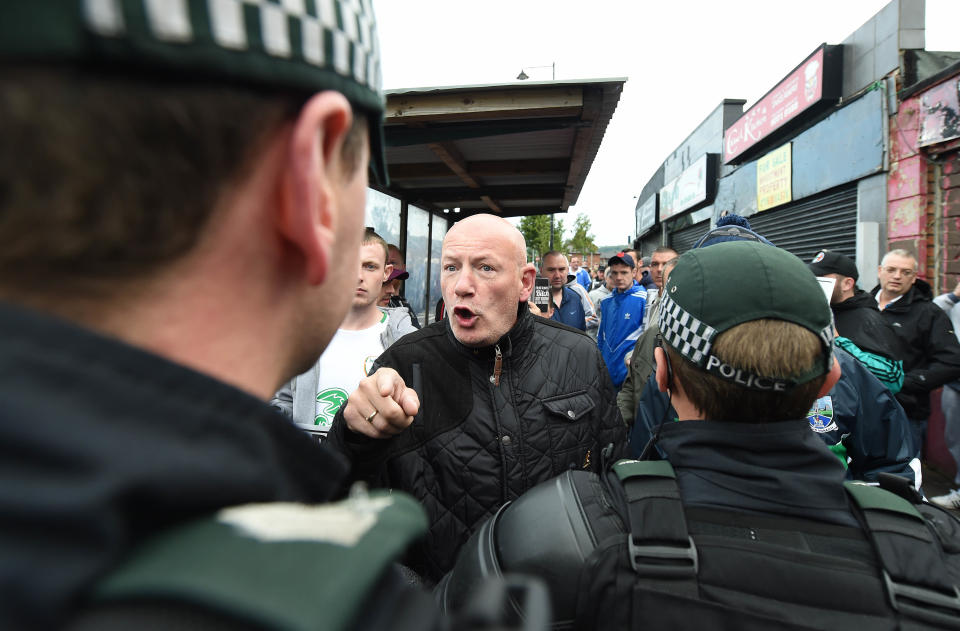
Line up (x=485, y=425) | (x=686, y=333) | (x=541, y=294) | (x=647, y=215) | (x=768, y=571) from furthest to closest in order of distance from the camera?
(x=647, y=215) → (x=541, y=294) → (x=485, y=425) → (x=686, y=333) → (x=768, y=571)

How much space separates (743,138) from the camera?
1474 cm

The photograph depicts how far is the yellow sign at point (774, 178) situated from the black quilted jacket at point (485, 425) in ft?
38.0

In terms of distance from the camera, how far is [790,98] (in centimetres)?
1176

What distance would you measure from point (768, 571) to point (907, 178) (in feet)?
30.5

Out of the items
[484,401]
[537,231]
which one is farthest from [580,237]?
[484,401]

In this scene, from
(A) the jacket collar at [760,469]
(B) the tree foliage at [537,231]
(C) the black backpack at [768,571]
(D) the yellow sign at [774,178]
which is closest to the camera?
(C) the black backpack at [768,571]

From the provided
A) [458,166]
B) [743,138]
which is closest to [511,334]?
[458,166]

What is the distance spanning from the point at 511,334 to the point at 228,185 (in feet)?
7.20

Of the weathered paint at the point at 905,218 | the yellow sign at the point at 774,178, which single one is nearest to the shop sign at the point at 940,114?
the weathered paint at the point at 905,218

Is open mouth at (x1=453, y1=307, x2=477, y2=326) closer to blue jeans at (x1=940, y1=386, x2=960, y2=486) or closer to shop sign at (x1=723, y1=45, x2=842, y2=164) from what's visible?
blue jeans at (x1=940, y1=386, x2=960, y2=486)

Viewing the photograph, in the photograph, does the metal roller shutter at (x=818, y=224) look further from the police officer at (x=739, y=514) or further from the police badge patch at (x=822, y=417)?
the police officer at (x=739, y=514)

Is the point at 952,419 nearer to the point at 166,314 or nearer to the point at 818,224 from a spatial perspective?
the point at 818,224

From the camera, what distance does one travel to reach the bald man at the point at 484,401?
2.30 meters

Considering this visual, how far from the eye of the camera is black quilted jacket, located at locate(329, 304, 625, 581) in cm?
230
